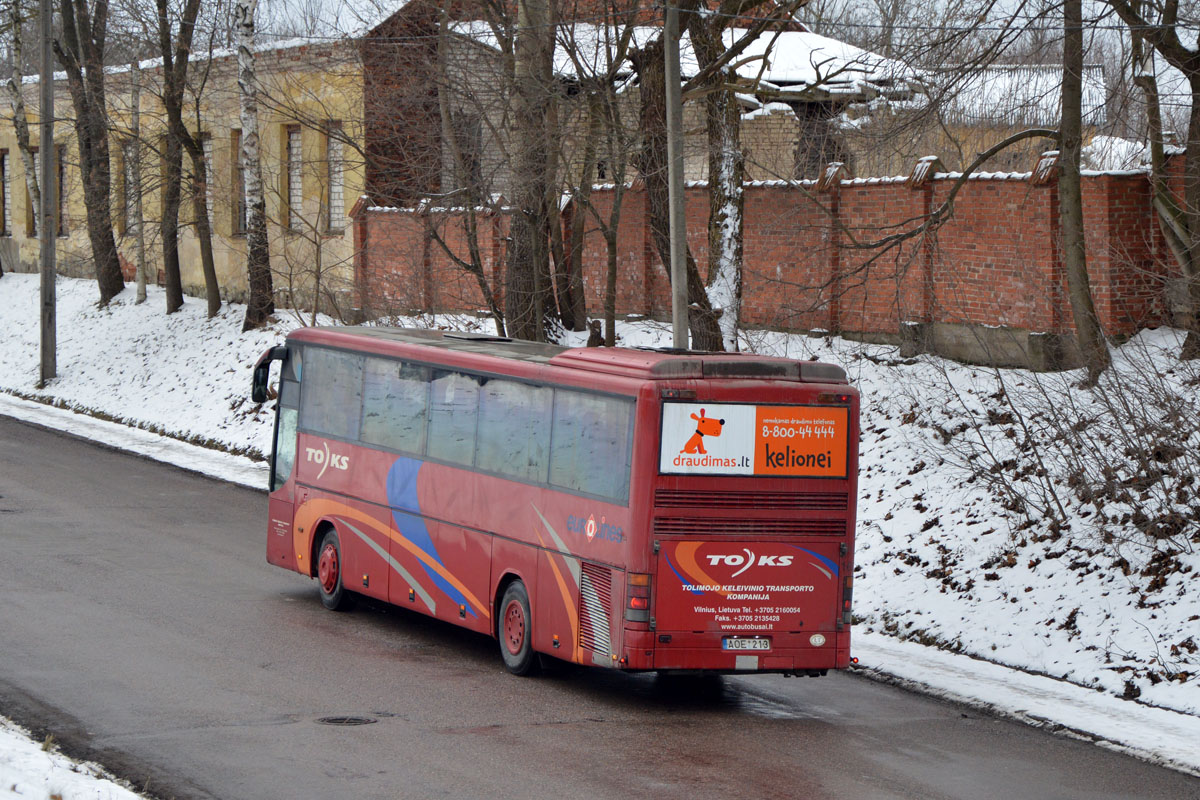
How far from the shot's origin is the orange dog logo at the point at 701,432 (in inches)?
483

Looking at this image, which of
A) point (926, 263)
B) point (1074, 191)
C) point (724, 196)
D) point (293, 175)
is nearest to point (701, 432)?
point (1074, 191)

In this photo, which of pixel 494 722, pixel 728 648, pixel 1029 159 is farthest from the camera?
pixel 1029 159

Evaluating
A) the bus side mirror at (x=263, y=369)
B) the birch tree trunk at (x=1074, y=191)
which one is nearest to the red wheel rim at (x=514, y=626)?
A: the bus side mirror at (x=263, y=369)

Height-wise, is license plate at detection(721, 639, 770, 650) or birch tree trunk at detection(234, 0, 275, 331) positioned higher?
birch tree trunk at detection(234, 0, 275, 331)

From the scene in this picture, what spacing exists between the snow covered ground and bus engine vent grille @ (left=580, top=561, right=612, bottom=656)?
10.00ft

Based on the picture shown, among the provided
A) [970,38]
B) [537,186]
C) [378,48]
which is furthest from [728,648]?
[378,48]

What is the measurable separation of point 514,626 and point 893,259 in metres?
11.8

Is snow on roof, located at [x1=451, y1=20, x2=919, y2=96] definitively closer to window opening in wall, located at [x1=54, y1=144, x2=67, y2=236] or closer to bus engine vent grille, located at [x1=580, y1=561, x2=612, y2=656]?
bus engine vent grille, located at [x1=580, y1=561, x2=612, y2=656]

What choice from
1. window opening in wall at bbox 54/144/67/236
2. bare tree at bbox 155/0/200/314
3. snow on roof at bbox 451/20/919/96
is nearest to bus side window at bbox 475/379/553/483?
snow on roof at bbox 451/20/919/96

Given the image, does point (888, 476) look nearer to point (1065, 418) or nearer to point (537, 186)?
point (1065, 418)

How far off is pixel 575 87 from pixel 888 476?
9694 millimetres

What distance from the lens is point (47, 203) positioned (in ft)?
112

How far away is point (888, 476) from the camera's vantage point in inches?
755

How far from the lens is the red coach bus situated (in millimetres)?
12227
